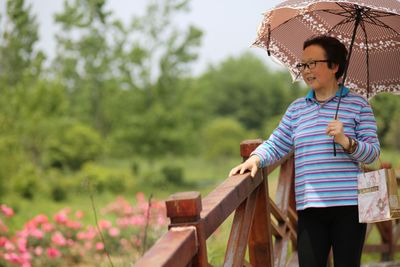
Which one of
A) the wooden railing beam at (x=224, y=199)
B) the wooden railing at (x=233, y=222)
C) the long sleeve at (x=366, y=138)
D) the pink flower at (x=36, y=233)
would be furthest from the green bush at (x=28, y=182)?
the long sleeve at (x=366, y=138)

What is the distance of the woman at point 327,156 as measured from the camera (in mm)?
2588

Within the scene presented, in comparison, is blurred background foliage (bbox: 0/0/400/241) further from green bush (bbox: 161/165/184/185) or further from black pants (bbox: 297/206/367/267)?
black pants (bbox: 297/206/367/267)

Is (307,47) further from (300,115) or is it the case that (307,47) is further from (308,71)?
(300,115)

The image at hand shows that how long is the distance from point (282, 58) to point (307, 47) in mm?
609

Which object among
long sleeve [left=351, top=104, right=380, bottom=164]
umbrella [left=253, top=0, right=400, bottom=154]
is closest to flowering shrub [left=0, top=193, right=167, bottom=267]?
umbrella [left=253, top=0, right=400, bottom=154]

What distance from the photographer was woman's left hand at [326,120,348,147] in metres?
2.48

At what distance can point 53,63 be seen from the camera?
30422 millimetres

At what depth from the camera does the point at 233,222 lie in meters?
2.63

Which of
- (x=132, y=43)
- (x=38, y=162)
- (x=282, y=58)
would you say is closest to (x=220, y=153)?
(x=132, y=43)

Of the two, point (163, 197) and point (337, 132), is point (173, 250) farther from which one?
point (163, 197)

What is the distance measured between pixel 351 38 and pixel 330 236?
1.10 meters

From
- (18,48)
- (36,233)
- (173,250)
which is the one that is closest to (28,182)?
(18,48)

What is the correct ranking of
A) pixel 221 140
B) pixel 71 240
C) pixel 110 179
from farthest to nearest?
pixel 221 140
pixel 110 179
pixel 71 240

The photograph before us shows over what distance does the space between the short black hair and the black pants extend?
657mm
